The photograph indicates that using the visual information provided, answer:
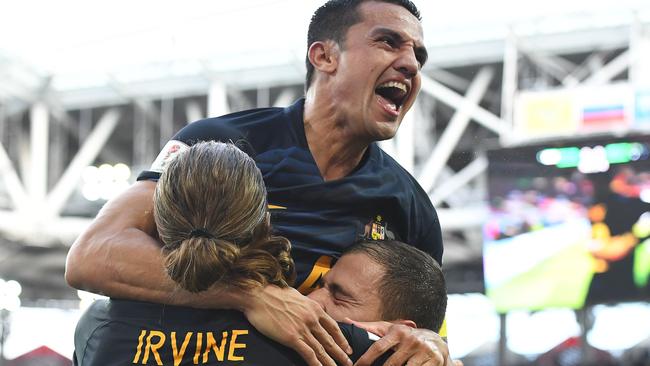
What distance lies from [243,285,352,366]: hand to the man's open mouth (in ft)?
2.71

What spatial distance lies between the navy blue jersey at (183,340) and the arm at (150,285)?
3cm

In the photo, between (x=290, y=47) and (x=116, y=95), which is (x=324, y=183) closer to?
(x=290, y=47)

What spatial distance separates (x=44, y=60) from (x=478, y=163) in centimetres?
707

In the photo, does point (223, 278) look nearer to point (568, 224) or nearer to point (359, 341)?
point (359, 341)

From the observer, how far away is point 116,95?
16.4 meters

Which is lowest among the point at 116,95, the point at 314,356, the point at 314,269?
the point at 314,356

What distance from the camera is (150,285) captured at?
233cm

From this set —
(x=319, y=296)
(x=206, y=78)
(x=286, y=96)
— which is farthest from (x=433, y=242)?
(x=206, y=78)

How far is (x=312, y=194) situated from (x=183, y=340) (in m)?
0.57

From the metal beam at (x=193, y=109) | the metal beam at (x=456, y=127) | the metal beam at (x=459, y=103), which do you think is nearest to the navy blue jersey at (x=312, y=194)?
the metal beam at (x=459, y=103)

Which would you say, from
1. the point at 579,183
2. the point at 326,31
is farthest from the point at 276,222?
the point at 579,183

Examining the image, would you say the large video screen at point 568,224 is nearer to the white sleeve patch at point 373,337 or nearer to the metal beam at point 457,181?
the metal beam at point 457,181

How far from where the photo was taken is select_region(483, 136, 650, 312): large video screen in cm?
842

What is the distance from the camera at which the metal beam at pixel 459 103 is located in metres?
13.7
